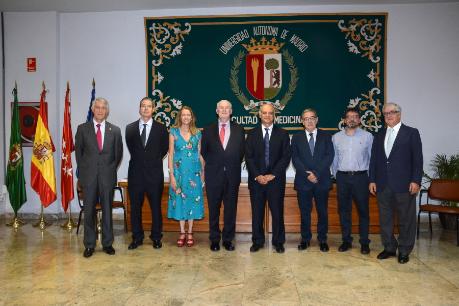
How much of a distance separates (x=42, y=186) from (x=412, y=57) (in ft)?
19.6

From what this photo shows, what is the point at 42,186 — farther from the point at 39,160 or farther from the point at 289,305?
the point at 289,305

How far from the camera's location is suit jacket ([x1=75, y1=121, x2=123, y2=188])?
167 inches

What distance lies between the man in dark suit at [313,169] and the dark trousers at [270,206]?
26 centimetres

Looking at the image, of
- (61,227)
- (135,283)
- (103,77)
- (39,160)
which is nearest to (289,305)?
(135,283)

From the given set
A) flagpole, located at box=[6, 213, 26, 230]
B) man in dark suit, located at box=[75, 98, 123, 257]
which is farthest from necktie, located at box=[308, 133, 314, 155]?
flagpole, located at box=[6, 213, 26, 230]

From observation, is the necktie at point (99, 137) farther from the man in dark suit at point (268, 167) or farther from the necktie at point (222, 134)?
the man in dark suit at point (268, 167)

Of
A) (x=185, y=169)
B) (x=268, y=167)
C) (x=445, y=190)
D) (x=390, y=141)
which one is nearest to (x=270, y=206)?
(x=268, y=167)

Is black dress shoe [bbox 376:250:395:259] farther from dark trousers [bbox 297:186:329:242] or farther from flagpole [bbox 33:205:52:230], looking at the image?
flagpole [bbox 33:205:52:230]

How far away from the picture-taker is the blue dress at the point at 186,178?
454cm

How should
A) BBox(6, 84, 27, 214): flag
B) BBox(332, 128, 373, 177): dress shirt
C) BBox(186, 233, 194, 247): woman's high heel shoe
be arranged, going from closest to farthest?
1. BBox(332, 128, 373, 177): dress shirt
2. BBox(186, 233, 194, 247): woman's high heel shoe
3. BBox(6, 84, 27, 214): flag

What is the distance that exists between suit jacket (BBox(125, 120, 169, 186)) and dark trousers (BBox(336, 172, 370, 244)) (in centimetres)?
204

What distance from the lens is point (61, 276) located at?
3.63 metres

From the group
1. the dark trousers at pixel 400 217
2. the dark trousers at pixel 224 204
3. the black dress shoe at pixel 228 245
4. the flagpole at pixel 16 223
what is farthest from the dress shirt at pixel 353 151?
the flagpole at pixel 16 223

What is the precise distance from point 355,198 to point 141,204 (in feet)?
7.89
